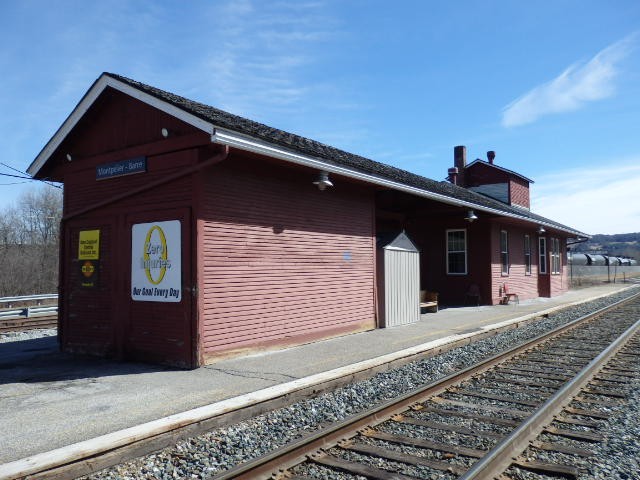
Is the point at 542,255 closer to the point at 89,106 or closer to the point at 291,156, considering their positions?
the point at 291,156

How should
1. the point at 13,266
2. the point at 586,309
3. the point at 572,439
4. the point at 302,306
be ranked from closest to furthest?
the point at 572,439, the point at 302,306, the point at 586,309, the point at 13,266

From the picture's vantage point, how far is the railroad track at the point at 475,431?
4145 millimetres

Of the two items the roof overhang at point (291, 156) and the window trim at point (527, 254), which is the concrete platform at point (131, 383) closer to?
the roof overhang at point (291, 156)

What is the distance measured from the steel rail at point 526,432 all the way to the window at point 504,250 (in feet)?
38.8

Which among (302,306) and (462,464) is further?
(302,306)

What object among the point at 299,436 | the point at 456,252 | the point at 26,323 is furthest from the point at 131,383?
the point at 456,252

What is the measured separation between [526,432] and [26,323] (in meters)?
15.1

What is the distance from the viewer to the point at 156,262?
329 inches

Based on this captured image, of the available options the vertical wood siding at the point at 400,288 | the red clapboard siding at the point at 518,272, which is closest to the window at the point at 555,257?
the red clapboard siding at the point at 518,272

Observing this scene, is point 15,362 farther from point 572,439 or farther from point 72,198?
point 572,439

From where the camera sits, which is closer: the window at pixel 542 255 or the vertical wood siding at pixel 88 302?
the vertical wood siding at pixel 88 302

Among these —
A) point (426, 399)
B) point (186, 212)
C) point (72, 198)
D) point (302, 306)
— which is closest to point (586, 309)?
point (302, 306)

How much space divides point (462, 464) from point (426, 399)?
1969 mm

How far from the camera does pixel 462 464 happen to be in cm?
425
